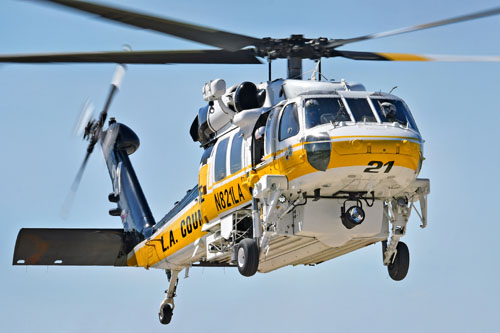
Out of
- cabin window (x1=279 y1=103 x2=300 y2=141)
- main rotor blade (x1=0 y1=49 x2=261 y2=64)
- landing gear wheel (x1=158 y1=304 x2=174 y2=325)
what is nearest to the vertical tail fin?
landing gear wheel (x1=158 y1=304 x2=174 y2=325)

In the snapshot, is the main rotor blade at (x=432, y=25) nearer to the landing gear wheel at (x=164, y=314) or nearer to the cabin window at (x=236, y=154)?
the cabin window at (x=236, y=154)

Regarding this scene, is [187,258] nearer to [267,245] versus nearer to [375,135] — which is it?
[267,245]

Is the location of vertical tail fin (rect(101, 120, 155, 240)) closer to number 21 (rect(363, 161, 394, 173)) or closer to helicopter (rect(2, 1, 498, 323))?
helicopter (rect(2, 1, 498, 323))

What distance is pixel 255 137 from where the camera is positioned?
727 inches

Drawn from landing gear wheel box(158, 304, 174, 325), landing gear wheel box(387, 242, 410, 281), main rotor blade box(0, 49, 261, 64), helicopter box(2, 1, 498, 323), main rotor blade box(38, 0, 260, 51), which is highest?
main rotor blade box(38, 0, 260, 51)

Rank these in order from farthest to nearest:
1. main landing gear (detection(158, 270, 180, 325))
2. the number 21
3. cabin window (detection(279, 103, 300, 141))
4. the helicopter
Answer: main landing gear (detection(158, 270, 180, 325))
cabin window (detection(279, 103, 300, 141))
the helicopter
the number 21

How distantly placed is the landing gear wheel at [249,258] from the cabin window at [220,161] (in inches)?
73.0

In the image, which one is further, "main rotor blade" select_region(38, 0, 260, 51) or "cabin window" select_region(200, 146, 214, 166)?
"cabin window" select_region(200, 146, 214, 166)

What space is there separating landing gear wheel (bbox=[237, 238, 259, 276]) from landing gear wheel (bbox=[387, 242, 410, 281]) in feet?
9.05

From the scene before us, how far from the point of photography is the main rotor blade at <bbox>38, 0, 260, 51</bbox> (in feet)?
49.8

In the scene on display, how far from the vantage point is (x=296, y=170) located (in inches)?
684

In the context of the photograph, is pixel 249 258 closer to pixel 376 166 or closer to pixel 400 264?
pixel 376 166

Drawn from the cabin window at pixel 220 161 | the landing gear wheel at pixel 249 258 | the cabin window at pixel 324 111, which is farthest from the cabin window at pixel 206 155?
the cabin window at pixel 324 111

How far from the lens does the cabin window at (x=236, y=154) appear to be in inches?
747
